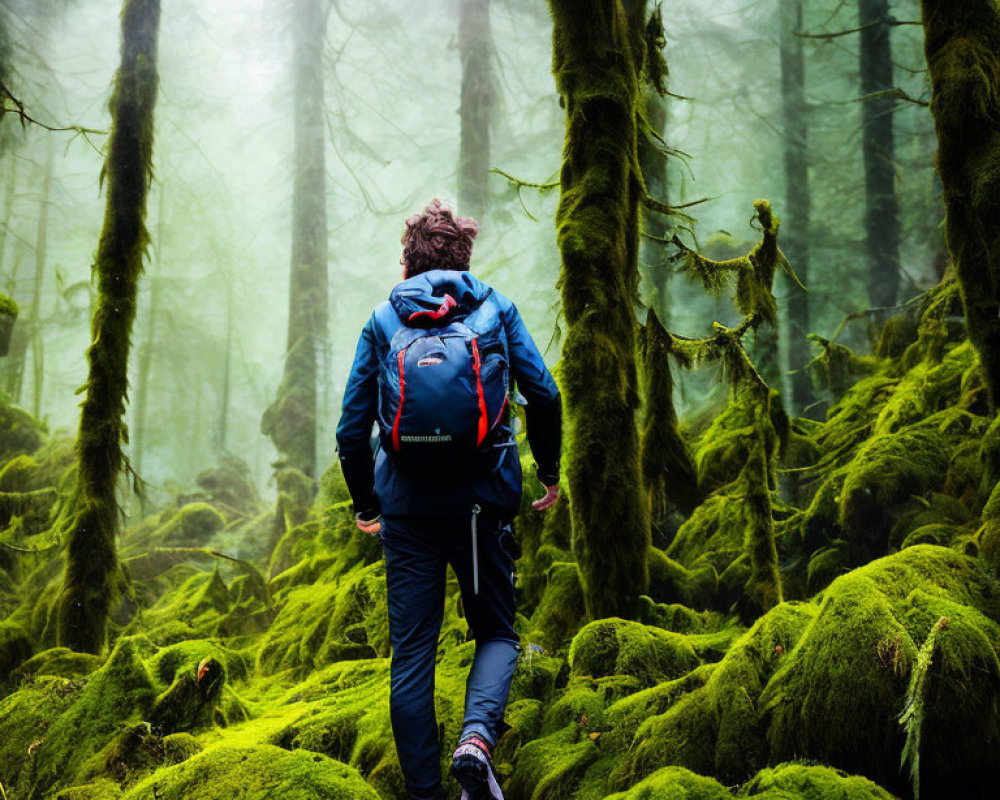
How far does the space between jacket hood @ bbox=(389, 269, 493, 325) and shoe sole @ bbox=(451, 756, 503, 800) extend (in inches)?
63.0

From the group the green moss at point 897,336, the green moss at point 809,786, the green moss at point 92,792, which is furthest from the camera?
the green moss at point 897,336

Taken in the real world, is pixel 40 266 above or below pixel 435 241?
above

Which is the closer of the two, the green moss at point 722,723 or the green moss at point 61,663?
the green moss at point 722,723

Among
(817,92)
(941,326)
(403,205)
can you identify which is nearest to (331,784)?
(941,326)

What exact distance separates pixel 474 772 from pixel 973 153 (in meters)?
3.78

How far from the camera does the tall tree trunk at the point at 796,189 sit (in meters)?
12.0

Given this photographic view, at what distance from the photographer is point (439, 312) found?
104 inches

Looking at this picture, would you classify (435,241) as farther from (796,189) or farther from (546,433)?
(796,189)

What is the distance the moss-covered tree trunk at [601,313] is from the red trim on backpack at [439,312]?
1627mm

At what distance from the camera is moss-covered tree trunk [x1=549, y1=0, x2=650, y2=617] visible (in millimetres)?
4133

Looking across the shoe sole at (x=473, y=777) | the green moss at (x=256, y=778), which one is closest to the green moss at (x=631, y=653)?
the shoe sole at (x=473, y=777)

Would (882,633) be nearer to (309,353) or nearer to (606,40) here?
(606,40)

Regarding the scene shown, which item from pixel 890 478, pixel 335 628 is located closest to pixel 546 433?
pixel 335 628

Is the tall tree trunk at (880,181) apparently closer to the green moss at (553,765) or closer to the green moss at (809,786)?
the green moss at (553,765)
